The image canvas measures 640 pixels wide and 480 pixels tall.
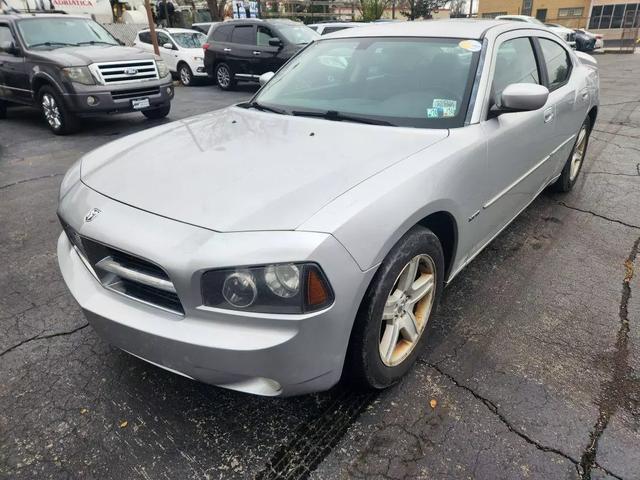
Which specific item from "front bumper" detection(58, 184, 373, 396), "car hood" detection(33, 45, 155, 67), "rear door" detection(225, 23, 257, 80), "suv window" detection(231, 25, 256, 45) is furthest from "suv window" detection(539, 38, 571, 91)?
"suv window" detection(231, 25, 256, 45)

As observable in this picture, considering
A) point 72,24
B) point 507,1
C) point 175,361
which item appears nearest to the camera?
point 175,361

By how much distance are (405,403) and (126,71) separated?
706 cm

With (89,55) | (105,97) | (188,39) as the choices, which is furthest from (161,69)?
(188,39)

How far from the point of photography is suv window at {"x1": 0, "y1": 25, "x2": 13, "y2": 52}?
760 cm

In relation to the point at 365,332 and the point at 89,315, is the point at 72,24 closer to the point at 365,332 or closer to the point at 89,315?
the point at 89,315

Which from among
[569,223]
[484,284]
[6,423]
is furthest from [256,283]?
[569,223]

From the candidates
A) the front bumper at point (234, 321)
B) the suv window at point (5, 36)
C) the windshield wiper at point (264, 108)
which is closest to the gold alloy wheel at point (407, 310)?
the front bumper at point (234, 321)

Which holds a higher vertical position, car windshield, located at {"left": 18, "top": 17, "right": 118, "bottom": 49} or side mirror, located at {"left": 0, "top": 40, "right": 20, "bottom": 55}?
car windshield, located at {"left": 18, "top": 17, "right": 118, "bottom": 49}

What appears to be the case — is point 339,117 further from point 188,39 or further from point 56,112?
point 188,39

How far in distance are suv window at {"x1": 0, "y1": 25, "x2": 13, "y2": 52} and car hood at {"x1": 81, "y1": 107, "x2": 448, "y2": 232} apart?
6828 millimetres

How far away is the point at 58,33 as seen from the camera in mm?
7734

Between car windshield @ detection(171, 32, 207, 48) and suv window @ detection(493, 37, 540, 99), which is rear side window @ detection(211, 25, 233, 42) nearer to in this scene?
car windshield @ detection(171, 32, 207, 48)

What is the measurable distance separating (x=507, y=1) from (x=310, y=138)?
158ft

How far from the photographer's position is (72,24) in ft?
26.0
